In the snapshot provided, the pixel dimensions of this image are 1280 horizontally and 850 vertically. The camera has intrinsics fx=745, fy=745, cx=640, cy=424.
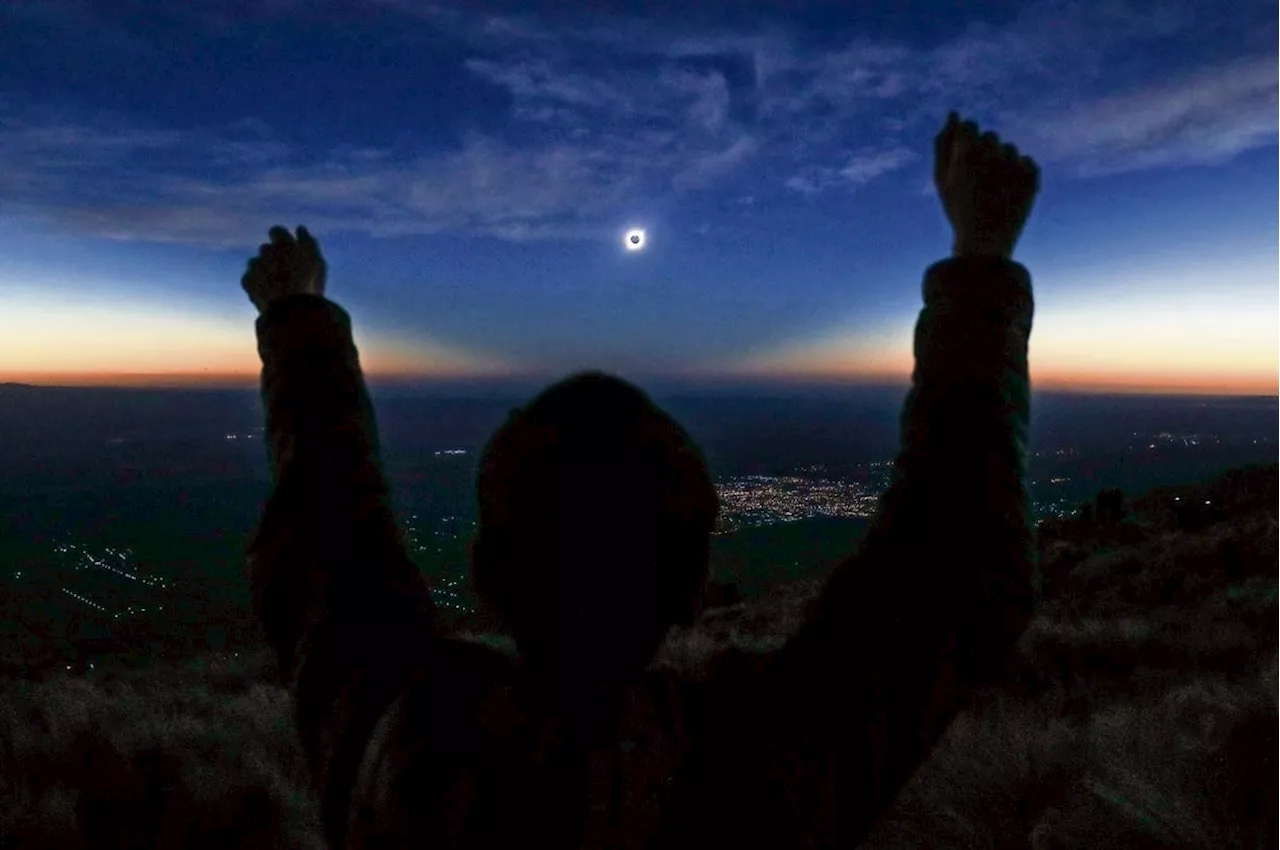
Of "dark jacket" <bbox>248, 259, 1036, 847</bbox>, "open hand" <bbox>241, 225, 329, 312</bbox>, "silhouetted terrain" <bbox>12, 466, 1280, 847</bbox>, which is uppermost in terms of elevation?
"open hand" <bbox>241, 225, 329, 312</bbox>

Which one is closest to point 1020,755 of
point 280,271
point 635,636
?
point 635,636

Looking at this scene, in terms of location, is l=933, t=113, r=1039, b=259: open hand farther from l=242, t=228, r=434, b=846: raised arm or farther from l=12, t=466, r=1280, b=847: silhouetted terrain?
l=242, t=228, r=434, b=846: raised arm

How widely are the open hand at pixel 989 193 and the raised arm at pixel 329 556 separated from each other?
110 centimetres

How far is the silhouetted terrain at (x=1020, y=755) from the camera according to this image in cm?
352

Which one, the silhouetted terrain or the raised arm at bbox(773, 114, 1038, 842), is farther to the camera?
the silhouetted terrain

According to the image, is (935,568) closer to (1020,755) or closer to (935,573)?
(935,573)

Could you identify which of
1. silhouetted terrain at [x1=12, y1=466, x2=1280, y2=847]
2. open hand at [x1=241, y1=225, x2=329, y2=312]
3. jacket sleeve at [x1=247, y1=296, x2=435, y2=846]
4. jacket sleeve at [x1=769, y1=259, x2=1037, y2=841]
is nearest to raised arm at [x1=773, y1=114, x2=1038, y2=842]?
jacket sleeve at [x1=769, y1=259, x2=1037, y2=841]

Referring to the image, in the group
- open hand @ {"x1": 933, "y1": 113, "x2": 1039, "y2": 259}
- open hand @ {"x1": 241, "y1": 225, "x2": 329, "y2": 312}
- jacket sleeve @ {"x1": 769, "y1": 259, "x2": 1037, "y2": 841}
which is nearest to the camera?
jacket sleeve @ {"x1": 769, "y1": 259, "x2": 1037, "y2": 841}

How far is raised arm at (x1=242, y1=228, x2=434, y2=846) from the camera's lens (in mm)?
1039

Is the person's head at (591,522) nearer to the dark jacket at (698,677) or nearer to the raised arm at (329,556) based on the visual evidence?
the dark jacket at (698,677)

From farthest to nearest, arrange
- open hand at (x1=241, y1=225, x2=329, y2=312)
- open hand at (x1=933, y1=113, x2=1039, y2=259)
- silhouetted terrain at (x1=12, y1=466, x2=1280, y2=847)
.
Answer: silhouetted terrain at (x1=12, y1=466, x2=1280, y2=847)
open hand at (x1=241, y1=225, x2=329, y2=312)
open hand at (x1=933, y1=113, x2=1039, y2=259)

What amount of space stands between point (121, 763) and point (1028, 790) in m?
5.63

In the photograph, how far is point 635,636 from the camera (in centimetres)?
95

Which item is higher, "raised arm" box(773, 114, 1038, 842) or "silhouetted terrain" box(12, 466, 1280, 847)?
"raised arm" box(773, 114, 1038, 842)
